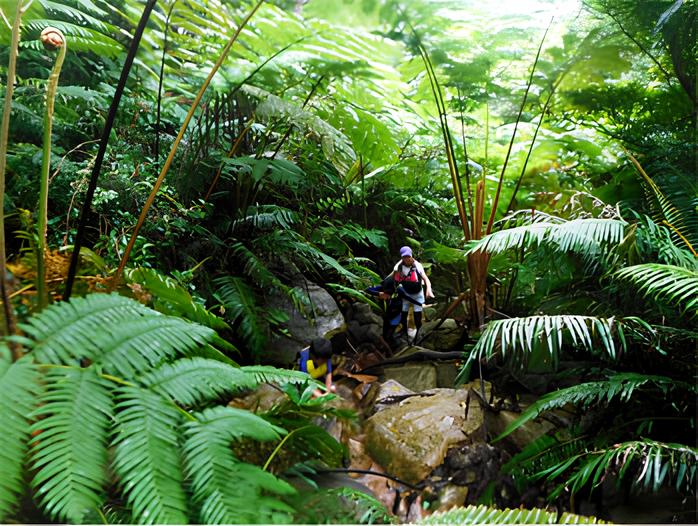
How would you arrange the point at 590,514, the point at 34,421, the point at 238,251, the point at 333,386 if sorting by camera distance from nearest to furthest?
the point at 34,421 < the point at 590,514 < the point at 333,386 < the point at 238,251

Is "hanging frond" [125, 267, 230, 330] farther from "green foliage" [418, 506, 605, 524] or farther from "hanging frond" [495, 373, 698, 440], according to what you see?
"hanging frond" [495, 373, 698, 440]

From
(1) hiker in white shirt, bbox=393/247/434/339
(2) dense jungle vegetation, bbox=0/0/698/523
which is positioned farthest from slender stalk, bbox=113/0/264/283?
(1) hiker in white shirt, bbox=393/247/434/339

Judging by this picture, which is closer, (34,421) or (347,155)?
(34,421)

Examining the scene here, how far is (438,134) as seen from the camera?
4.86 ft

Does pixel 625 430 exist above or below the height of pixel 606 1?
below

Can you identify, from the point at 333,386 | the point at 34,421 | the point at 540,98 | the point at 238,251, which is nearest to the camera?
the point at 34,421

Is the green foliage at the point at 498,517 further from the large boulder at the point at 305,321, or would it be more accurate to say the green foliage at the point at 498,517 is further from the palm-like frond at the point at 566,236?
the palm-like frond at the point at 566,236

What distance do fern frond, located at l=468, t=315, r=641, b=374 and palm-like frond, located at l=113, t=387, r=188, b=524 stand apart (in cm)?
79

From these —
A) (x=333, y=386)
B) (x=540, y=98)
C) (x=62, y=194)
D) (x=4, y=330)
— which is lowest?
(x=333, y=386)

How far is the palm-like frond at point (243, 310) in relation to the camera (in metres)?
1.19

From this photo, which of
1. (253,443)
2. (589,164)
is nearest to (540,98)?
(589,164)

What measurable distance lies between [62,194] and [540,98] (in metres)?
1.40

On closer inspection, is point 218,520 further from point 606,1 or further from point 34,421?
point 606,1

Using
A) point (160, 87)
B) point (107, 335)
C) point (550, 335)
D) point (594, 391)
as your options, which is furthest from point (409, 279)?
point (160, 87)
